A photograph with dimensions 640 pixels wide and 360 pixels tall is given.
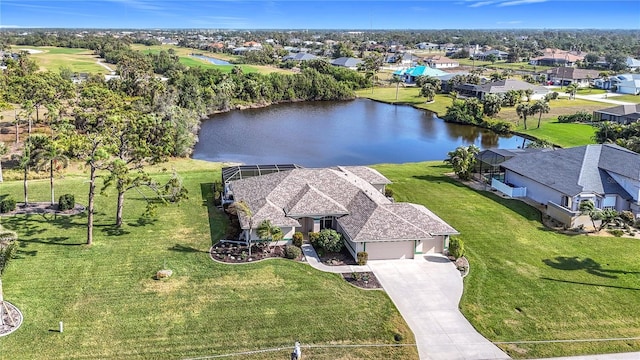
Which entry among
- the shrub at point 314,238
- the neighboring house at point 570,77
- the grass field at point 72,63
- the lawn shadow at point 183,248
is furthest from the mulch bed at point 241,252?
the neighboring house at point 570,77

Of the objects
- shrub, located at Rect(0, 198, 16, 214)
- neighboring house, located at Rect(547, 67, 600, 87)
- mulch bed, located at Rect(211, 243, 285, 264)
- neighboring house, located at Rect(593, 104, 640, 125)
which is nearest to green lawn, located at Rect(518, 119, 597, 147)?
neighboring house, located at Rect(593, 104, 640, 125)

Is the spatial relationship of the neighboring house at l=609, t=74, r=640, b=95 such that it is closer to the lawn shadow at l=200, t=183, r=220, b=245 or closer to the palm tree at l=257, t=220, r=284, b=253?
the lawn shadow at l=200, t=183, r=220, b=245

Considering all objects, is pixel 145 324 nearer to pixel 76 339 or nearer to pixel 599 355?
pixel 76 339

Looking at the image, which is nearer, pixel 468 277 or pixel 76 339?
pixel 76 339

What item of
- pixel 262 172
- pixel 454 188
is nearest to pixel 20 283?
pixel 262 172

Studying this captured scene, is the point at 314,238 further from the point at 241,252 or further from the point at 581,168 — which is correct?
the point at 581,168

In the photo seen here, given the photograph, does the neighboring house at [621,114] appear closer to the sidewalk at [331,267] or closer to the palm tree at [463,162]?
the palm tree at [463,162]
